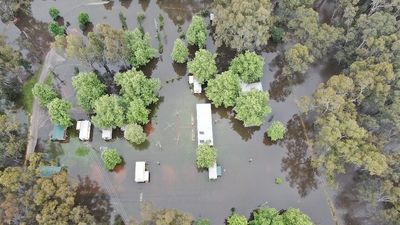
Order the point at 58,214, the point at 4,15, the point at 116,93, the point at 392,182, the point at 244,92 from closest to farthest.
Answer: the point at 58,214, the point at 392,182, the point at 244,92, the point at 116,93, the point at 4,15

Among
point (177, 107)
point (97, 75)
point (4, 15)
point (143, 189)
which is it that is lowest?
point (143, 189)

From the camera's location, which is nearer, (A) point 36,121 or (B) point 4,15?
(A) point 36,121

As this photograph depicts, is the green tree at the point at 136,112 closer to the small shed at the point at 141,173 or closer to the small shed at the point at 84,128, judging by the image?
the small shed at the point at 141,173

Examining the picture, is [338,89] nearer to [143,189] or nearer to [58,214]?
[143,189]

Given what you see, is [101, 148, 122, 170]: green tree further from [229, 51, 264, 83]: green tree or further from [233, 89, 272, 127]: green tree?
[229, 51, 264, 83]: green tree

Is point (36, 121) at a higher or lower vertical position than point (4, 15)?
lower

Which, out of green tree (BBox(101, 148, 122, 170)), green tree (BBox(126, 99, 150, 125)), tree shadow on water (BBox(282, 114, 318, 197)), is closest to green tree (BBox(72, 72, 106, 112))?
green tree (BBox(126, 99, 150, 125))

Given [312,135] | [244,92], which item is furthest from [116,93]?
[312,135]
